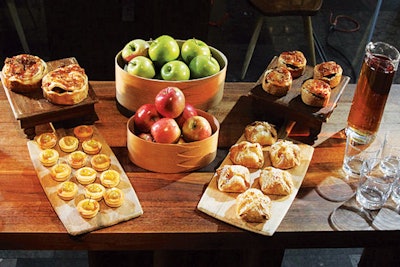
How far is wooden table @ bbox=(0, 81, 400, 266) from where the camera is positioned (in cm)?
137

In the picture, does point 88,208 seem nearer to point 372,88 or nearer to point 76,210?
point 76,210

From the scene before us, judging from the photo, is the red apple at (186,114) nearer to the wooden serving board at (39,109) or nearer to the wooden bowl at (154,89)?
the wooden bowl at (154,89)

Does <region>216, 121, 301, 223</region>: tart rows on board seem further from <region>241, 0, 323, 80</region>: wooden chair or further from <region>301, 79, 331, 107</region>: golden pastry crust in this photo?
<region>241, 0, 323, 80</region>: wooden chair

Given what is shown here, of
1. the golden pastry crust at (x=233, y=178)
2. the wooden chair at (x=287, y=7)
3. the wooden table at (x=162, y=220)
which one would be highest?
the golden pastry crust at (x=233, y=178)

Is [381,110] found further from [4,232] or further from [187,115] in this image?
[4,232]

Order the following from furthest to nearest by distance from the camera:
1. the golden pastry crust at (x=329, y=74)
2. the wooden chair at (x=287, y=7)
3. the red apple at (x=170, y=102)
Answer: the wooden chair at (x=287, y=7) < the golden pastry crust at (x=329, y=74) < the red apple at (x=170, y=102)

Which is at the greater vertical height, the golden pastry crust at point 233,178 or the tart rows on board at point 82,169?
the golden pastry crust at point 233,178

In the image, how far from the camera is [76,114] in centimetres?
166

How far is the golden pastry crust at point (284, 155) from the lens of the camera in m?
1.60

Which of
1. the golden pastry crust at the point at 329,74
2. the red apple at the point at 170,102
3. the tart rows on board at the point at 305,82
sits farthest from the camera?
the golden pastry crust at the point at 329,74

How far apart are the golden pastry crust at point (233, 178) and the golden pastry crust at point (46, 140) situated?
0.51m

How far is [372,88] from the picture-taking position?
1.67 metres

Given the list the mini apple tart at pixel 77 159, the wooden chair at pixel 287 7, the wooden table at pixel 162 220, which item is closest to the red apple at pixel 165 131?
the wooden table at pixel 162 220

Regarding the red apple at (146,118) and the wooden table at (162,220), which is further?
the red apple at (146,118)
